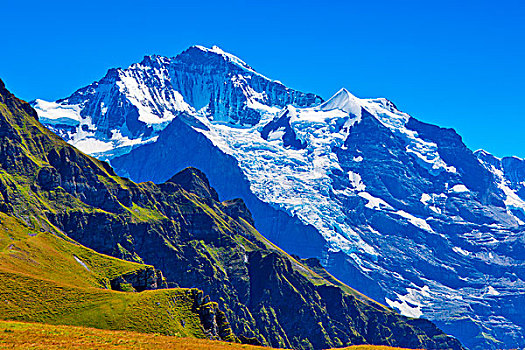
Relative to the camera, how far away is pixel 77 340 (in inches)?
3110

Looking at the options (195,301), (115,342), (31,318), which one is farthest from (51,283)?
(115,342)

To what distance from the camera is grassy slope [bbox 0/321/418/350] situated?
7411 cm

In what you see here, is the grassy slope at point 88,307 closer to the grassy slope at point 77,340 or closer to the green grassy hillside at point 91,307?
the green grassy hillside at point 91,307

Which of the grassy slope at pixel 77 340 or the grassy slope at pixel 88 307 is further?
the grassy slope at pixel 88 307

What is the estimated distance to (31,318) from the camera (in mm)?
128250

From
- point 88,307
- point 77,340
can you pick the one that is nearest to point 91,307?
point 88,307

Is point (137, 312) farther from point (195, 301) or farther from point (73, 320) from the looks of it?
point (195, 301)

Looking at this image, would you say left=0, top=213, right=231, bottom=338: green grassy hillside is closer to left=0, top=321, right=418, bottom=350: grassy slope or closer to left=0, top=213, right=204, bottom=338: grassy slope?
left=0, top=213, right=204, bottom=338: grassy slope

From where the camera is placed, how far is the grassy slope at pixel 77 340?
74.1 m

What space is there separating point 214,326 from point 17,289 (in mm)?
60843

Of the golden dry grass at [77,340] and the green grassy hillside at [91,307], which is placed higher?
the green grassy hillside at [91,307]

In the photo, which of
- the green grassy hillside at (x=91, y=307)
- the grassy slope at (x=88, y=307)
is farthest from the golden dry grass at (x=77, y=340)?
the grassy slope at (x=88, y=307)

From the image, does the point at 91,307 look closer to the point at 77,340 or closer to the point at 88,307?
the point at 88,307

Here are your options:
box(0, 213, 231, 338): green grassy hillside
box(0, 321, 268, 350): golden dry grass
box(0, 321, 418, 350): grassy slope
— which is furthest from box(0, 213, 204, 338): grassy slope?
box(0, 321, 418, 350): grassy slope
